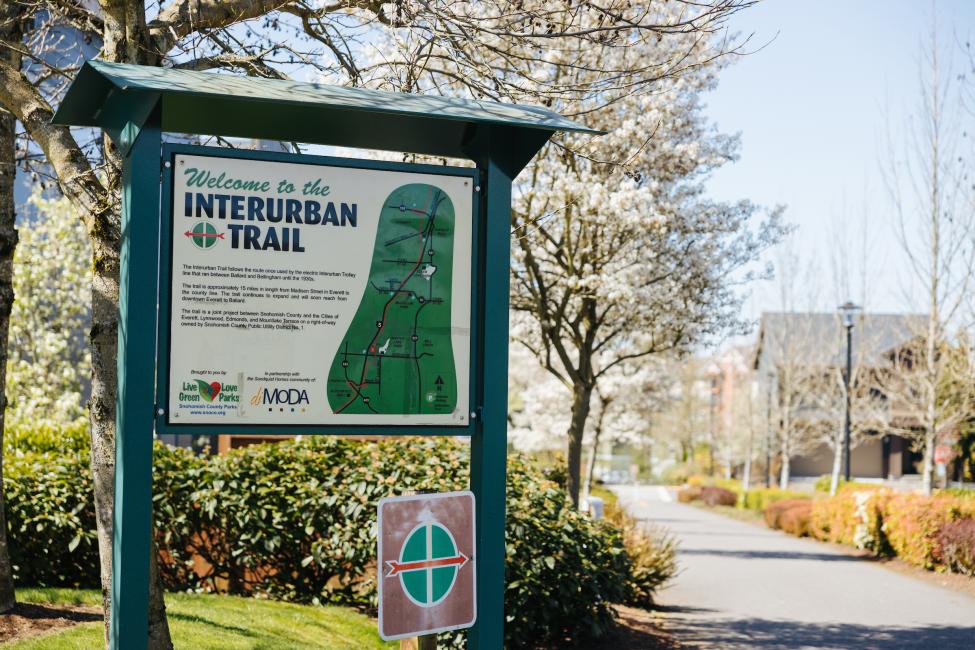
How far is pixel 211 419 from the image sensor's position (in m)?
4.08

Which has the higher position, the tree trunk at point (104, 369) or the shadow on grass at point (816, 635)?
the tree trunk at point (104, 369)

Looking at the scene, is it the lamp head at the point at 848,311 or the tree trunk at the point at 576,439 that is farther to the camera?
the lamp head at the point at 848,311

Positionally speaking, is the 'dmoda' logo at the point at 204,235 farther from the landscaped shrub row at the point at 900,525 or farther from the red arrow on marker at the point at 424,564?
the landscaped shrub row at the point at 900,525

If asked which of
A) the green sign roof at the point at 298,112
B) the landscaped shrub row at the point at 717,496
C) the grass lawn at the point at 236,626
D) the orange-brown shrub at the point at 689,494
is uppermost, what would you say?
the green sign roof at the point at 298,112

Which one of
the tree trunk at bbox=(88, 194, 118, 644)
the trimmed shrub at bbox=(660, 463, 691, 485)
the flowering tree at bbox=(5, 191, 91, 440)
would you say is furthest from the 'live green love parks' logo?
the trimmed shrub at bbox=(660, 463, 691, 485)

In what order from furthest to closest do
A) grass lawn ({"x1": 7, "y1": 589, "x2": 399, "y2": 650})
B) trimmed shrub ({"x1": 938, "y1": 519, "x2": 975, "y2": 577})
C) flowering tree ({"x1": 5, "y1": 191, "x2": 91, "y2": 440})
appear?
flowering tree ({"x1": 5, "y1": 191, "x2": 91, "y2": 440}) < trimmed shrub ({"x1": 938, "y1": 519, "x2": 975, "y2": 577}) < grass lawn ({"x1": 7, "y1": 589, "x2": 399, "y2": 650})

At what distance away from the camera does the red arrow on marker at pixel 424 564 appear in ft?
14.2

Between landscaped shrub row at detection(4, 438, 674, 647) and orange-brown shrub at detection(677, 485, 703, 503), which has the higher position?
landscaped shrub row at detection(4, 438, 674, 647)

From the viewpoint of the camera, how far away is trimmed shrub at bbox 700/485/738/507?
42.8m

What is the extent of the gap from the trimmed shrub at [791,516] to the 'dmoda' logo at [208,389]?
25991mm

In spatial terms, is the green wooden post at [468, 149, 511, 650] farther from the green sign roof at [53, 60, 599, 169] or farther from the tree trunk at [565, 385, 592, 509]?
the tree trunk at [565, 385, 592, 509]

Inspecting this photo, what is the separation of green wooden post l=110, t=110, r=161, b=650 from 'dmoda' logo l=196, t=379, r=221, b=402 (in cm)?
18

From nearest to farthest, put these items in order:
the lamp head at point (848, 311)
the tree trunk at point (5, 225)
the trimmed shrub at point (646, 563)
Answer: the tree trunk at point (5, 225) → the trimmed shrub at point (646, 563) → the lamp head at point (848, 311)

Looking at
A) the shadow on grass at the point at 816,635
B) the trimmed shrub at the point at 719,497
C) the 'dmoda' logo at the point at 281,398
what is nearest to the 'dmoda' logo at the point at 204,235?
the 'dmoda' logo at the point at 281,398
